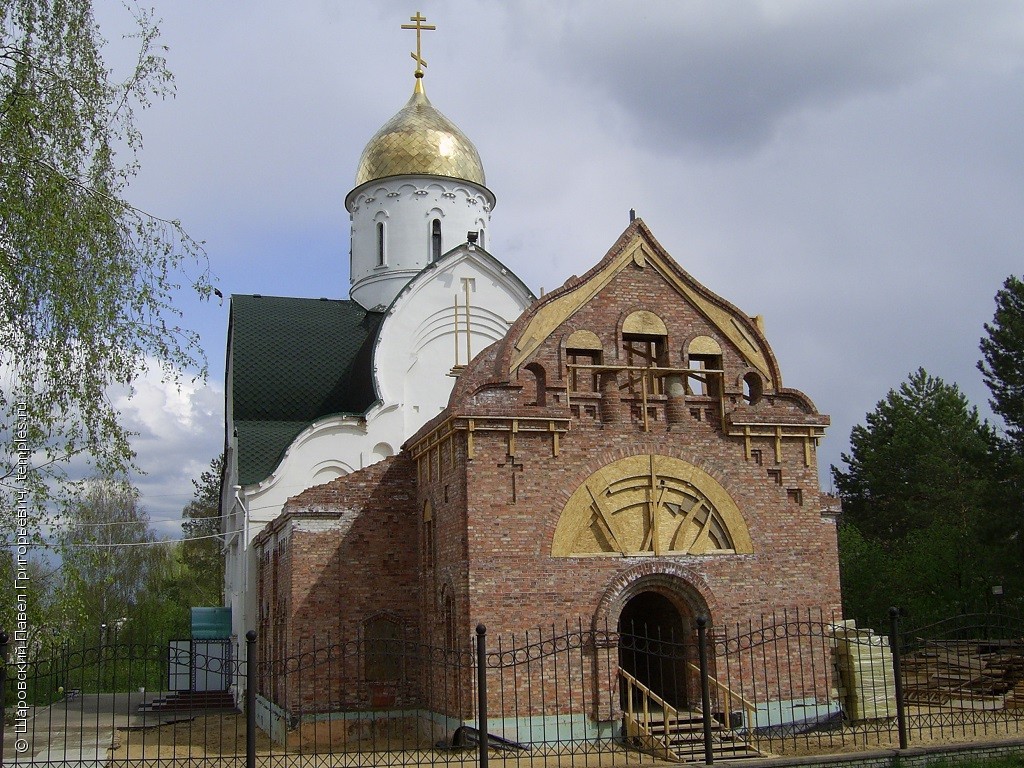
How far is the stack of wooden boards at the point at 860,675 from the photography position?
1459 cm

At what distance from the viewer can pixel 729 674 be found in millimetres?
14328

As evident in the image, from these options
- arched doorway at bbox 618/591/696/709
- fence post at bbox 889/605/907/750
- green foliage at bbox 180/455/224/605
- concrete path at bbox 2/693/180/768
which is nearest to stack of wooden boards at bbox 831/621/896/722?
arched doorway at bbox 618/591/696/709

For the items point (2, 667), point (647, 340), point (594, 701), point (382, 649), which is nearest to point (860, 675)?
point (594, 701)

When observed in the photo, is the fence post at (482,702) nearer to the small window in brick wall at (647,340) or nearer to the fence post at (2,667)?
the fence post at (2,667)

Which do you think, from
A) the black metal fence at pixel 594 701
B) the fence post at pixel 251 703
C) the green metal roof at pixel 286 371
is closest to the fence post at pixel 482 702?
the black metal fence at pixel 594 701

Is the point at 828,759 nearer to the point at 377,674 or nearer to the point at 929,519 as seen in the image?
the point at 377,674

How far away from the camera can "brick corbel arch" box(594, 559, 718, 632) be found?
1405 cm

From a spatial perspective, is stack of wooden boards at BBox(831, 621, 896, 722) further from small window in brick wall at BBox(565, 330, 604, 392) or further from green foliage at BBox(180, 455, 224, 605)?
green foliage at BBox(180, 455, 224, 605)

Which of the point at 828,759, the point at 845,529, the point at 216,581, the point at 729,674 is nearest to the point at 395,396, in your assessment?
the point at 729,674

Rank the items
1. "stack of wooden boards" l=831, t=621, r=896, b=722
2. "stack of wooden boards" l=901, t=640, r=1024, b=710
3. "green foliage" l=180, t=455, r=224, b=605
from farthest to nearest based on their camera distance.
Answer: "green foliage" l=180, t=455, r=224, b=605 < "stack of wooden boards" l=901, t=640, r=1024, b=710 < "stack of wooden boards" l=831, t=621, r=896, b=722

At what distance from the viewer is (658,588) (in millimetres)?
14617

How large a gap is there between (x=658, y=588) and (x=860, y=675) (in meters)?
3.17

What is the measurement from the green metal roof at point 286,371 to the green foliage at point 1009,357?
16.8 meters

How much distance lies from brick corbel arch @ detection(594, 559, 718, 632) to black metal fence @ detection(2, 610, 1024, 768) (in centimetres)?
26
